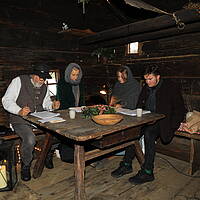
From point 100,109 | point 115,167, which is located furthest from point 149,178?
point 100,109

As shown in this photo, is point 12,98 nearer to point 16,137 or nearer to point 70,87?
point 16,137

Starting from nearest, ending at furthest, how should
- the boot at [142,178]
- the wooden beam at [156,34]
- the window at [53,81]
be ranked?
1. the boot at [142,178]
2. the wooden beam at [156,34]
3. the window at [53,81]

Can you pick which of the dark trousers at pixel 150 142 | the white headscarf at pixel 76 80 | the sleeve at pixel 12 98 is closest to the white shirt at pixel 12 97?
the sleeve at pixel 12 98

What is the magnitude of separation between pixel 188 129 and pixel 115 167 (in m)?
1.58

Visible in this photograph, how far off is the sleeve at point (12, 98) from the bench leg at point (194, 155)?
3.14 meters

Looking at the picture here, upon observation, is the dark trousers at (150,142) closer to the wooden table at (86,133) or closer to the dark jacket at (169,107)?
the dark jacket at (169,107)

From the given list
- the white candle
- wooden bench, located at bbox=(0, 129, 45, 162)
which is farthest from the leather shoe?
the white candle

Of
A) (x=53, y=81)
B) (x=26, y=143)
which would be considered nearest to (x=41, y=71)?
(x=26, y=143)

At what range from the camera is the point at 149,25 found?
13.8ft

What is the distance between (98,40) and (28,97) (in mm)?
2633

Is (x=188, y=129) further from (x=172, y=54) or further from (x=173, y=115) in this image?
(x=172, y=54)

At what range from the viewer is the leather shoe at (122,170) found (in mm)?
3665

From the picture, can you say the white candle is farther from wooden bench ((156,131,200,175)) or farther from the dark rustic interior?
wooden bench ((156,131,200,175))

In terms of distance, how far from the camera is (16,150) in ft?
13.9
